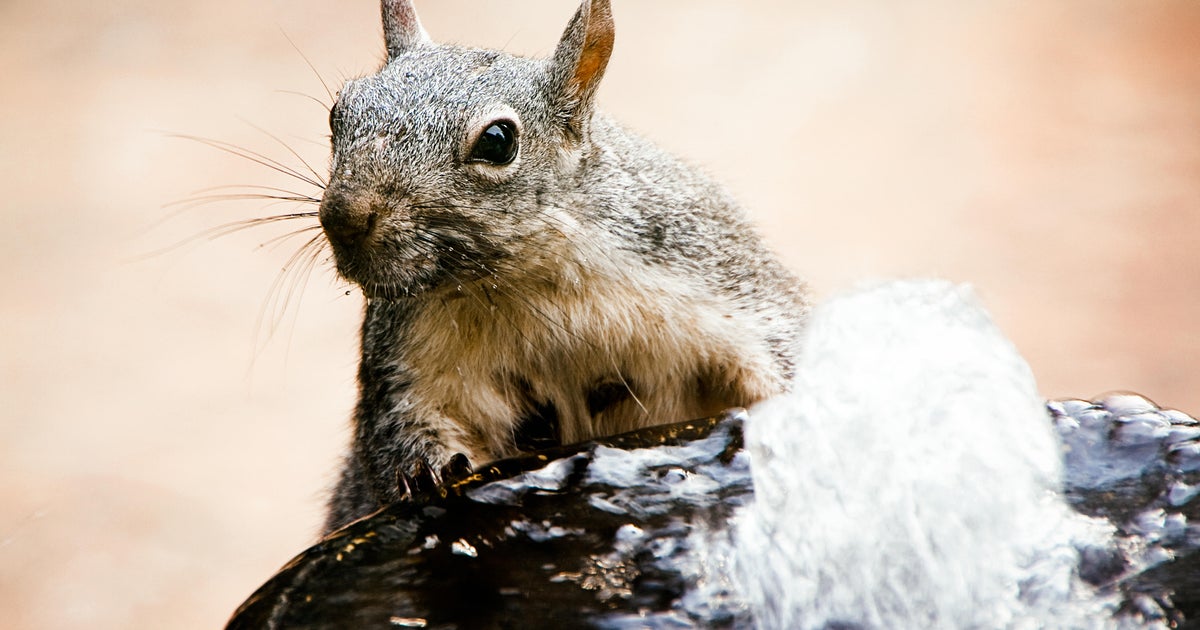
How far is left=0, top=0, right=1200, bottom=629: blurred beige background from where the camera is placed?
4.05 m

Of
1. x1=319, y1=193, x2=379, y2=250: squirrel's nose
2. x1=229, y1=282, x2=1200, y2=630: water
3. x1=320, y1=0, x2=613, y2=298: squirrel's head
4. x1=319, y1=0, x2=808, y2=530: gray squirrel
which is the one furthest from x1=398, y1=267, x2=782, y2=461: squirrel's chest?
x1=229, y1=282, x2=1200, y2=630: water

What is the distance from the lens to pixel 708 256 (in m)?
2.44

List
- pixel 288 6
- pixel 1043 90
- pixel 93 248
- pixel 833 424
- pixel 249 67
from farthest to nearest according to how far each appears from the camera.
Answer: pixel 288 6, pixel 249 67, pixel 1043 90, pixel 93 248, pixel 833 424

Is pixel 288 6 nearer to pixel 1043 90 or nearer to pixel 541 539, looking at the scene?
Result: pixel 1043 90

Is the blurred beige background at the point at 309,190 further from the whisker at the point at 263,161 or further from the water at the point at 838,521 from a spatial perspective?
the water at the point at 838,521

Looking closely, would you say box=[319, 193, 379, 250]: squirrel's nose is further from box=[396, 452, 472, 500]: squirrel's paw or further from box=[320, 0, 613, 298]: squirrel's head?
box=[396, 452, 472, 500]: squirrel's paw

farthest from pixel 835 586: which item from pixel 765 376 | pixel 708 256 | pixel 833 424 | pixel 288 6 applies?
pixel 288 6

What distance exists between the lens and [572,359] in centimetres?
229

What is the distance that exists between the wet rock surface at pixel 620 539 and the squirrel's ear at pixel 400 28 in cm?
105

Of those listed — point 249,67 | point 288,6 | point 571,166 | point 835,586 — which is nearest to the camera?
point 835,586

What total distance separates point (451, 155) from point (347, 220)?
0.24 meters

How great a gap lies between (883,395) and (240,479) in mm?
2924

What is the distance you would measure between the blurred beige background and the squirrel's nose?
207cm

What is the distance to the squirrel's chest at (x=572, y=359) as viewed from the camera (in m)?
2.22
